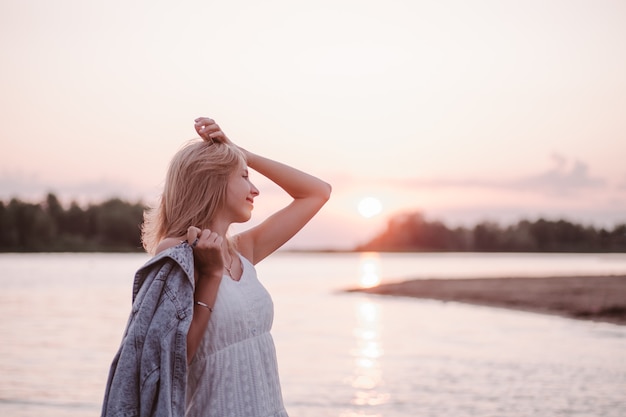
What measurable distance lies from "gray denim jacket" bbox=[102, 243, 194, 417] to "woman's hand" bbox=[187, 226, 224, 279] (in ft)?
0.23

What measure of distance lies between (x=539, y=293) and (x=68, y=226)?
119 meters

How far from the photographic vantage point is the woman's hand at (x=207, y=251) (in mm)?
2859

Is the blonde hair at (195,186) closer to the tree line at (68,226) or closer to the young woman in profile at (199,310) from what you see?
the young woman in profile at (199,310)

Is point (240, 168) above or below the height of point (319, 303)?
above

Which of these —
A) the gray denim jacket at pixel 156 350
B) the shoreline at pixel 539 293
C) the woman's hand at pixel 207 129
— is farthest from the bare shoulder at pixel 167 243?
the shoreline at pixel 539 293

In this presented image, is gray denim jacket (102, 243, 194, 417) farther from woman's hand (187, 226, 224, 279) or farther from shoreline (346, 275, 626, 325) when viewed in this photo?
shoreline (346, 275, 626, 325)

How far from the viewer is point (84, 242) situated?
14475cm

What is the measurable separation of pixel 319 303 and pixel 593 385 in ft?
77.1

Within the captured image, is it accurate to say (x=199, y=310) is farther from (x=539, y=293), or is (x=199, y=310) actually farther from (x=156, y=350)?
(x=539, y=293)

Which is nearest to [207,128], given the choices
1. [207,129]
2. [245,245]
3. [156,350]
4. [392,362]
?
[207,129]

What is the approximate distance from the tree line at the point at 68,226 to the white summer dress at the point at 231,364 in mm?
134751

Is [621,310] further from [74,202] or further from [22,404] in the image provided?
[74,202]

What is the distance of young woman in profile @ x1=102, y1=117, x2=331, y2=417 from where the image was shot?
271cm

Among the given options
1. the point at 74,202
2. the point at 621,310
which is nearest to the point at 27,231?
the point at 74,202
